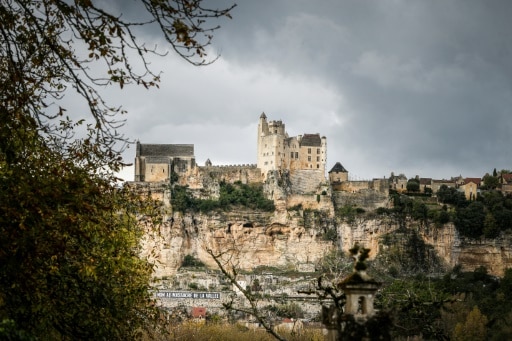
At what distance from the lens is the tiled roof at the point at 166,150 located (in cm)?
8262

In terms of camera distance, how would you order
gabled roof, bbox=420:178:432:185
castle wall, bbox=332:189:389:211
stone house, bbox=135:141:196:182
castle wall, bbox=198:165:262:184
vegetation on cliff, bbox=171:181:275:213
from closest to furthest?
1. vegetation on cliff, bbox=171:181:275:213
2. castle wall, bbox=332:189:389:211
3. castle wall, bbox=198:165:262:184
4. stone house, bbox=135:141:196:182
5. gabled roof, bbox=420:178:432:185

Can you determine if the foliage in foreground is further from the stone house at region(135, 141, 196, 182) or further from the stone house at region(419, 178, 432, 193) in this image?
the stone house at region(419, 178, 432, 193)

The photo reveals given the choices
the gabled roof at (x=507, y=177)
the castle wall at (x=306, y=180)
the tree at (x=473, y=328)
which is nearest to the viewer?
the tree at (x=473, y=328)

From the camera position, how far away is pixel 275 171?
77750 mm

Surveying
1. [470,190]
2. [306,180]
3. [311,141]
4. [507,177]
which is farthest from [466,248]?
[311,141]

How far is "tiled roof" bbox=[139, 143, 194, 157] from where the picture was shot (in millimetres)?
82625

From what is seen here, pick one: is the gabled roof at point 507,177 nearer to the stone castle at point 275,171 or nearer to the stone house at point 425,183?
the stone house at point 425,183

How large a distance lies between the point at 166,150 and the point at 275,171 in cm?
1299

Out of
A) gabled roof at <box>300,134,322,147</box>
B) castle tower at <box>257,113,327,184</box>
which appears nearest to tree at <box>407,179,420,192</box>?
castle tower at <box>257,113,327,184</box>

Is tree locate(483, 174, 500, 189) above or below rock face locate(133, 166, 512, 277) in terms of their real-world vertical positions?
above

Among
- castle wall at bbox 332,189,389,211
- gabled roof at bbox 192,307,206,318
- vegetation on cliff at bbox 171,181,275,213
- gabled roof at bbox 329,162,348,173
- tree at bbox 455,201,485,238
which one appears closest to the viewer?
gabled roof at bbox 192,307,206,318

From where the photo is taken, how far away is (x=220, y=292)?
66.8 m

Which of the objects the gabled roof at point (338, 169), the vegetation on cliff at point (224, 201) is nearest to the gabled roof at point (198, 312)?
the vegetation on cliff at point (224, 201)

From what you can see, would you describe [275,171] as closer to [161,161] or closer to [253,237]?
[253,237]
